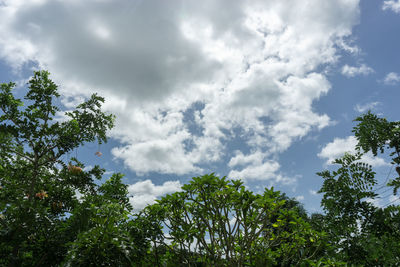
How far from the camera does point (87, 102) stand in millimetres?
6656

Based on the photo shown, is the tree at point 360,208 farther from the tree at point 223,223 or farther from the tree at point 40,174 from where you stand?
the tree at point 40,174

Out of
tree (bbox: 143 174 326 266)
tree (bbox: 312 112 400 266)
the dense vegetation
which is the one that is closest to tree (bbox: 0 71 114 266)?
the dense vegetation

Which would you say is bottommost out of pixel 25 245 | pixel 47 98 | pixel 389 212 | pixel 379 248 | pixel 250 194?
pixel 379 248

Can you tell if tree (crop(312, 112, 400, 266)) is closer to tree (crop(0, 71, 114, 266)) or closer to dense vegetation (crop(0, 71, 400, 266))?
dense vegetation (crop(0, 71, 400, 266))

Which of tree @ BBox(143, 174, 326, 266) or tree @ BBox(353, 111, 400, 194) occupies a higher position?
tree @ BBox(353, 111, 400, 194)

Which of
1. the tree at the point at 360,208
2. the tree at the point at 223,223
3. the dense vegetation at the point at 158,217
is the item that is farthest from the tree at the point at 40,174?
the tree at the point at 360,208

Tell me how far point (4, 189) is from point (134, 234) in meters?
2.68

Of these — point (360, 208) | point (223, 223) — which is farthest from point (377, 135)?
point (223, 223)

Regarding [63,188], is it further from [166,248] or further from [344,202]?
[344,202]

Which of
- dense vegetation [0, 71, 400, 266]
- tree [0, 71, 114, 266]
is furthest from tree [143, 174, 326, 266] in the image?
tree [0, 71, 114, 266]

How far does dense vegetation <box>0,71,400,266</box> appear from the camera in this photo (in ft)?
14.1

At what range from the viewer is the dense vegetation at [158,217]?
4301 millimetres

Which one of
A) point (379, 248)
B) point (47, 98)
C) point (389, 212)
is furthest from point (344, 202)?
point (47, 98)

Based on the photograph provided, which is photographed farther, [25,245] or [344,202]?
[344,202]
